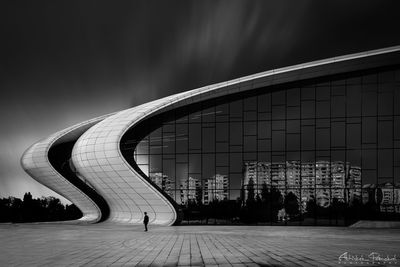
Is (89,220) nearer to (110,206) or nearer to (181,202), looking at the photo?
(110,206)

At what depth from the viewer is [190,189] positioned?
120ft

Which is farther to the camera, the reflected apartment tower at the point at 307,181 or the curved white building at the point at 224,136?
the curved white building at the point at 224,136

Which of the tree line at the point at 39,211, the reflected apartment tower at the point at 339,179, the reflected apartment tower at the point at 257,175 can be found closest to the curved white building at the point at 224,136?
the reflected apartment tower at the point at 339,179

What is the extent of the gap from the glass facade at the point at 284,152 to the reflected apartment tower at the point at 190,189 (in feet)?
0.28

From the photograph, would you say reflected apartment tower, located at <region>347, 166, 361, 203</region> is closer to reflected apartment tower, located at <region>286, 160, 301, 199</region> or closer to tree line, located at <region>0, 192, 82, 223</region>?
reflected apartment tower, located at <region>286, 160, 301, 199</region>

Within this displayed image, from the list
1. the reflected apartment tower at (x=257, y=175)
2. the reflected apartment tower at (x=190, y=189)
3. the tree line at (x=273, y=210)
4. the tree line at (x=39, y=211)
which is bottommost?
the tree line at (x=39, y=211)

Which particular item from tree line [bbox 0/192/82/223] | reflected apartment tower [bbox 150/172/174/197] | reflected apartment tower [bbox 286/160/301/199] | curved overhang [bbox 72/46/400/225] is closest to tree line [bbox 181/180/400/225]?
reflected apartment tower [bbox 286/160/301/199]

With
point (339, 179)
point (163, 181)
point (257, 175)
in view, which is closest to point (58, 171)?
point (163, 181)

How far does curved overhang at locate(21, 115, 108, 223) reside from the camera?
41.2 metres

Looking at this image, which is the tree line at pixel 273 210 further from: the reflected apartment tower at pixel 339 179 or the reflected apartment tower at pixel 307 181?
the reflected apartment tower at pixel 339 179

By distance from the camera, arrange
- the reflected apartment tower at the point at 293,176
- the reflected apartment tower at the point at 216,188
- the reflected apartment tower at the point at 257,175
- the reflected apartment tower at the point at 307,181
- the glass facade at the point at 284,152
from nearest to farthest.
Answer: the glass facade at the point at 284,152, the reflected apartment tower at the point at 307,181, the reflected apartment tower at the point at 293,176, the reflected apartment tower at the point at 257,175, the reflected apartment tower at the point at 216,188

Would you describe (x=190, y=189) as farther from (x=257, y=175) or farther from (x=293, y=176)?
(x=293, y=176)

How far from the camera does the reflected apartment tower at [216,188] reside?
3609 centimetres

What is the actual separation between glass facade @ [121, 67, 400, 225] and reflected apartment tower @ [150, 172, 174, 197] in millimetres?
84
